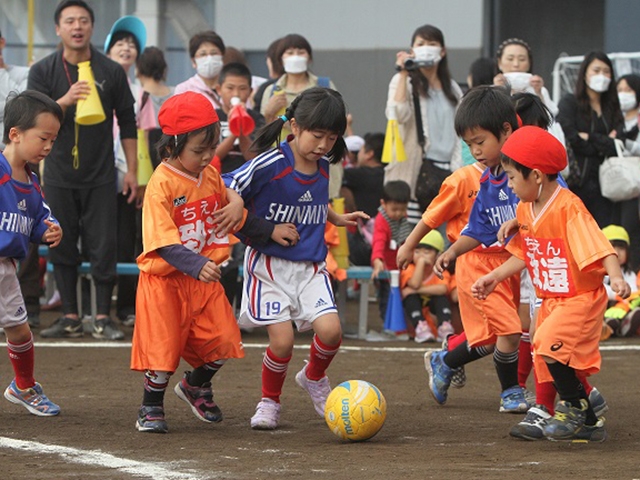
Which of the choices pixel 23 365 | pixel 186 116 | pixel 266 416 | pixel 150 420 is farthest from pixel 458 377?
pixel 23 365

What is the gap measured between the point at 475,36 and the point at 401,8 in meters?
1.11

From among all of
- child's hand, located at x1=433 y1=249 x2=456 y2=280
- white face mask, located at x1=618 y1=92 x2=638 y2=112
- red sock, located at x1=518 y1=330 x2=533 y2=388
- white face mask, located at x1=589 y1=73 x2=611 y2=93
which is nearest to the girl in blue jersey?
child's hand, located at x1=433 y1=249 x2=456 y2=280

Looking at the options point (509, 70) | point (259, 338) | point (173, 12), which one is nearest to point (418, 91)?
point (509, 70)

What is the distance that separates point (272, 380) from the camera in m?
6.44

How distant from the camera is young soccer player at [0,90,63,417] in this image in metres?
6.35

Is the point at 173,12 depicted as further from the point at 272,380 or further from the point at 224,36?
the point at 272,380

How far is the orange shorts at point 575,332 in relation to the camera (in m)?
5.82

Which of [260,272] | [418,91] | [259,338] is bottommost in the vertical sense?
[259,338]

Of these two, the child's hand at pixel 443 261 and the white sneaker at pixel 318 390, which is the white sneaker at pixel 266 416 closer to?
the white sneaker at pixel 318 390

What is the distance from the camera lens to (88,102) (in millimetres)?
9562

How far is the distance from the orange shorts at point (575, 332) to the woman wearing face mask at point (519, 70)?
4.53 m

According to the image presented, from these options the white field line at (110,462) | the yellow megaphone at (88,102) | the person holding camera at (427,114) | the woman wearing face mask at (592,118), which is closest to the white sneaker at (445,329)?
the person holding camera at (427,114)

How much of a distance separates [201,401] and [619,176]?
5.64 meters

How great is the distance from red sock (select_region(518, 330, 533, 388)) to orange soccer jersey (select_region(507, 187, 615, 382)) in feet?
4.08
